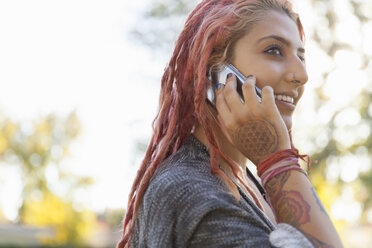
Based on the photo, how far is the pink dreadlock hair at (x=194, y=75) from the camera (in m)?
1.91

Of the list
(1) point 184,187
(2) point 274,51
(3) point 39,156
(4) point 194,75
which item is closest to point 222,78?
(4) point 194,75

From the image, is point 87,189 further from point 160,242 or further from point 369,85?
point 160,242

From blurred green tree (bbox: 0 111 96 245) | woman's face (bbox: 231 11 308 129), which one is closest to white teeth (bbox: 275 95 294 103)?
woman's face (bbox: 231 11 308 129)

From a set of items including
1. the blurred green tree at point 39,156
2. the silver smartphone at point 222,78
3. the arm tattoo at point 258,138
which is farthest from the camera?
the blurred green tree at point 39,156

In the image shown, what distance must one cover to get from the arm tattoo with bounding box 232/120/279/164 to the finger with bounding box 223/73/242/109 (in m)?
0.08

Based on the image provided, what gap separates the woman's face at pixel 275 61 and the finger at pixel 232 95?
3.2 inches

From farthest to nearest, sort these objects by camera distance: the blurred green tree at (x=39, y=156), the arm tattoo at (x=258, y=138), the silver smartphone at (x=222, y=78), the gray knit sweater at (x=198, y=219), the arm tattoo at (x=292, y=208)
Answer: the blurred green tree at (x=39, y=156)
the silver smartphone at (x=222, y=78)
the arm tattoo at (x=258, y=138)
the arm tattoo at (x=292, y=208)
the gray knit sweater at (x=198, y=219)

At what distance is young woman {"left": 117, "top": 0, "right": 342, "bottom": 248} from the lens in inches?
62.5

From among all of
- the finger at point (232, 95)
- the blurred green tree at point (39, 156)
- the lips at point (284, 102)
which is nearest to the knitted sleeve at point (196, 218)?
the finger at point (232, 95)

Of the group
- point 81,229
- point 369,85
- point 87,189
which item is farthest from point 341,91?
point 87,189

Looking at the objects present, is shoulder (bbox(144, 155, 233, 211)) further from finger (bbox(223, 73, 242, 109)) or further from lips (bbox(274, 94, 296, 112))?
lips (bbox(274, 94, 296, 112))

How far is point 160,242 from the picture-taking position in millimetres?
1574

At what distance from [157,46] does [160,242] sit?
15.3 meters

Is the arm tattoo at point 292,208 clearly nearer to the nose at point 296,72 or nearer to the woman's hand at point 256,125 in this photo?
the woman's hand at point 256,125
